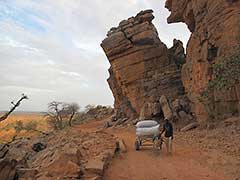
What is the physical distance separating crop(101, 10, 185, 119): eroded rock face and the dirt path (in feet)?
65.0

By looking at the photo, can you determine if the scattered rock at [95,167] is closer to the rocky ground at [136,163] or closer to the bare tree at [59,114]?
the rocky ground at [136,163]

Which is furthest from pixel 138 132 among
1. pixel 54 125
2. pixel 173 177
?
pixel 54 125

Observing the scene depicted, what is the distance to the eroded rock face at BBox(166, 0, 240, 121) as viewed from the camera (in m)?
22.8

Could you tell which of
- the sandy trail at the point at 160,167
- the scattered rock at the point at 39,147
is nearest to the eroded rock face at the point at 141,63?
the scattered rock at the point at 39,147

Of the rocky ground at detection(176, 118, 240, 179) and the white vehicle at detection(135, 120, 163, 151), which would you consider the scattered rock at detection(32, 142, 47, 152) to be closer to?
the white vehicle at detection(135, 120, 163, 151)

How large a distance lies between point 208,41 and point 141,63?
13513 mm

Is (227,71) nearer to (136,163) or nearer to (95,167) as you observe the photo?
(136,163)

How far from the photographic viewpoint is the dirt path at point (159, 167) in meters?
11.8

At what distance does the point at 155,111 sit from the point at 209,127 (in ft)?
35.4

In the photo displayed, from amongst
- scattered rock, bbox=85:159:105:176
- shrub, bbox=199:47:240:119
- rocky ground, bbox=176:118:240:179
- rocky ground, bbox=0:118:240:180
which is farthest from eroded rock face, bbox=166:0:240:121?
scattered rock, bbox=85:159:105:176

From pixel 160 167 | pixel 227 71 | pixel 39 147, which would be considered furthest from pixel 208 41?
pixel 39 147

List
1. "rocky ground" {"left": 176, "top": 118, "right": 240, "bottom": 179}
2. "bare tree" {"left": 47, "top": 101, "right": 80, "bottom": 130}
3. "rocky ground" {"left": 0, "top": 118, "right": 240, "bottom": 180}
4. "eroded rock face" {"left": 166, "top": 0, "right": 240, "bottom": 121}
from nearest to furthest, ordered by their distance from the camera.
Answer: "rocky ground" {"left": 0, "top": 118, "right": 240, "bottom": 180}, "rocky ground" {"left": 176, "top": 118, "right": 240, "bottom": 179}, "eroded rock face" {"left": 166, "top": 0, "right": 240, "bottom": 121}, "bare tree" {"left": 47, "top": 101, "right": 80, "bottom": 130}

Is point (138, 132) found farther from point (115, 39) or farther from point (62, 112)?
point (62, 112)

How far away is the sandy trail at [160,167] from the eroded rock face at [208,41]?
8977mm
